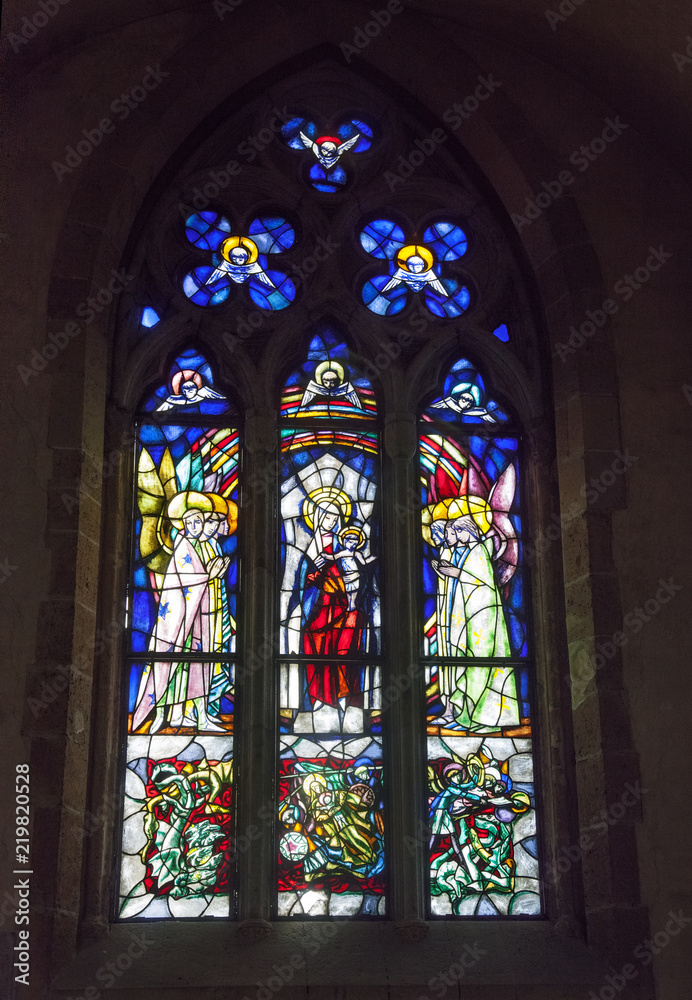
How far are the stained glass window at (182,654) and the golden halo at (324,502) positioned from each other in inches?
14.1

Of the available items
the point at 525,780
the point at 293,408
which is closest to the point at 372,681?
the point at 525,780

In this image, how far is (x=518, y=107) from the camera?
7.09m

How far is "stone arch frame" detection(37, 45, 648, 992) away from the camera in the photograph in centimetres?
584

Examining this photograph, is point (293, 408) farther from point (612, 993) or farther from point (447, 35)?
point (612, 993)

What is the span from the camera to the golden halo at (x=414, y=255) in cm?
722

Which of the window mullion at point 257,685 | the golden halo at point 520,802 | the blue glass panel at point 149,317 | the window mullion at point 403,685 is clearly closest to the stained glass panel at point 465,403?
the window mullion at point 403,685

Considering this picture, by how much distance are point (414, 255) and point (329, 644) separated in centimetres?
217

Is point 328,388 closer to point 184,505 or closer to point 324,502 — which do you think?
point 324,502

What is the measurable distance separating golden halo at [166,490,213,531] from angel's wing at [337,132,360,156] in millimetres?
2070

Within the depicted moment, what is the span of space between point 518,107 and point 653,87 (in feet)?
2.30

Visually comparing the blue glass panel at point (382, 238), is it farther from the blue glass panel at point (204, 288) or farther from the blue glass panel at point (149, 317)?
the blue glass panel at point (149, 317)

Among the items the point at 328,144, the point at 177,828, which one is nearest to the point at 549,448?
the point at 328,144

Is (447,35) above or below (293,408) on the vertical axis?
above

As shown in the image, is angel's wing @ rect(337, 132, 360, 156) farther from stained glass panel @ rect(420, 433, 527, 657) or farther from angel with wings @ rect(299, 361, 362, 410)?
stained glass panel @ rect(420, 433, 527, 657)
